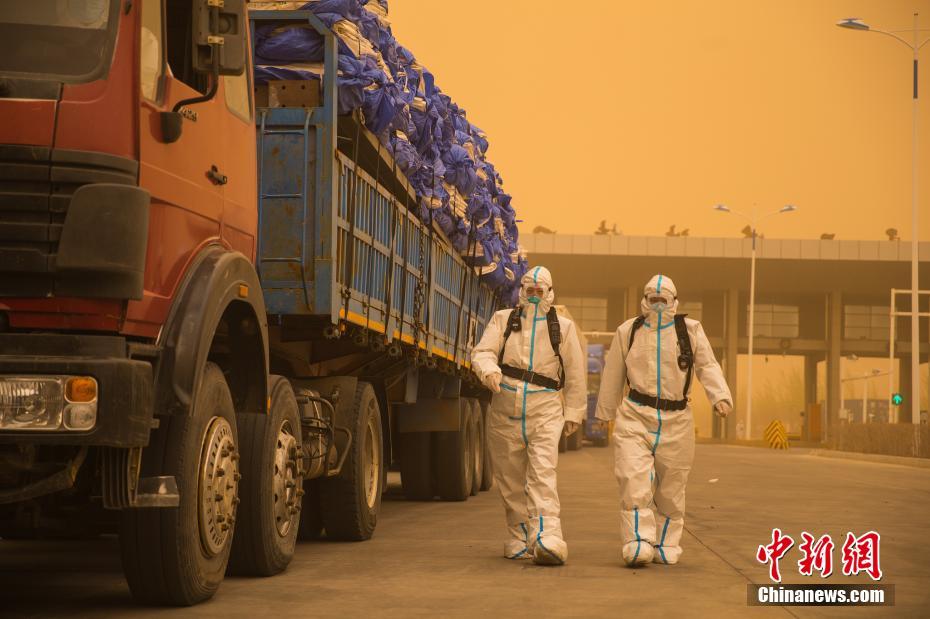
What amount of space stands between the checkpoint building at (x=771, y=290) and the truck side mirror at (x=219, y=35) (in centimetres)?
5877

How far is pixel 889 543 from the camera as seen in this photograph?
39.0ft

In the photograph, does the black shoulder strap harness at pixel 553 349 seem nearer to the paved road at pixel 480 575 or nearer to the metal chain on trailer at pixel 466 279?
the paved road at pixel 480 575

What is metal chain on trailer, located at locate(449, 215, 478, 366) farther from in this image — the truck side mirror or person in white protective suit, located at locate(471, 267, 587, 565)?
the truck side mirror

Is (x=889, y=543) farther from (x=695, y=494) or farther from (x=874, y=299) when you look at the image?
(x=874, y=299)

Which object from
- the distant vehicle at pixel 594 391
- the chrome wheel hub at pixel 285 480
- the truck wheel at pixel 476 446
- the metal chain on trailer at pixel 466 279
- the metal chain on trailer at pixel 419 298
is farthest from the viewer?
the distant vehicle at pixel 594 391

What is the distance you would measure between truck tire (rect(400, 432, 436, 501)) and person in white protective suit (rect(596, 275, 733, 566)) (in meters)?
6.03

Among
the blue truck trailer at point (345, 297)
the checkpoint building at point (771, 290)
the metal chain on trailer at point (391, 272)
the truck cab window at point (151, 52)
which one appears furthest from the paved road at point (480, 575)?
the checkpoint building at point (771, 290)

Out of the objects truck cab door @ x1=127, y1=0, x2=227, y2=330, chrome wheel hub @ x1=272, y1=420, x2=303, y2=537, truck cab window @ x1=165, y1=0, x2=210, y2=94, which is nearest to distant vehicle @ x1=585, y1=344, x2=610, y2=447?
chrome wheel hub @ x1=272, y1=420, x2=303, y2=537

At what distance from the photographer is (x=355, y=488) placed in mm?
10867

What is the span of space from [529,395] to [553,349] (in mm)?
379

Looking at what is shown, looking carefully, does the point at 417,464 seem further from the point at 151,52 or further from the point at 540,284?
the point at 151,52

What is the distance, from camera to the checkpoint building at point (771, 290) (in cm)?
6762

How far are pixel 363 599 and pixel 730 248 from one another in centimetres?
6164

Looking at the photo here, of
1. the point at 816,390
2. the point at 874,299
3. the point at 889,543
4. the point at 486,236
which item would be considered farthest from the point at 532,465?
the point at 816,390
